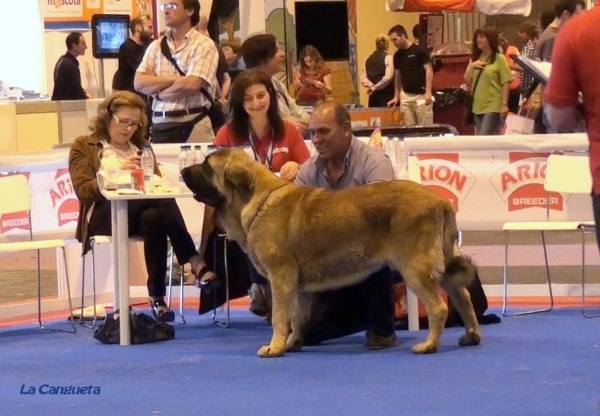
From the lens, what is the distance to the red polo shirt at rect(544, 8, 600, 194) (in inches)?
136

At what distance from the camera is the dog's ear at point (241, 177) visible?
5.73m

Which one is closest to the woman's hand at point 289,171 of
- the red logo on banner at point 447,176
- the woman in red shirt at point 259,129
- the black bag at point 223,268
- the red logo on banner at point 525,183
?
the woman in red shirt at point 259,129

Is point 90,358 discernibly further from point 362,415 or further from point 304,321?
point 362,415

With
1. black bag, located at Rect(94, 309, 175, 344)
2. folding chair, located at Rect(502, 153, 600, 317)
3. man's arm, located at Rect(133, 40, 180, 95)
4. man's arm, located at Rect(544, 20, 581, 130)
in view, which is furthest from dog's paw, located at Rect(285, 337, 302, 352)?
man's arm, located at Rect(133, 40, 180, 95)

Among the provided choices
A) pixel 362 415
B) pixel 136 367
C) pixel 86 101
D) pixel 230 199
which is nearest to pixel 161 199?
pixel 230 199

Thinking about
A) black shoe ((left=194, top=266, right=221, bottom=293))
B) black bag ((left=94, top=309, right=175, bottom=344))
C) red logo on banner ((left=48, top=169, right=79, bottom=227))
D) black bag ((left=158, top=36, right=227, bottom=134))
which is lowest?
A: black bag ((left=94, top=309, right=175, bottom=344))

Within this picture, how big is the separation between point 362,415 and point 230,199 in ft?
5.60

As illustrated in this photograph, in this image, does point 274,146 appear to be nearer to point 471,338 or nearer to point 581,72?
point 471,338

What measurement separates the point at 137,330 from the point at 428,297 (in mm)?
1610

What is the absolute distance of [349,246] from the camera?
18.4 ft

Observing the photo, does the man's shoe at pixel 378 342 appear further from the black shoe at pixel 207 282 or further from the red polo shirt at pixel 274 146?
the red polo shirt at pixel 274 146

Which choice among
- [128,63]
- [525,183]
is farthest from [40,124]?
[525,183]

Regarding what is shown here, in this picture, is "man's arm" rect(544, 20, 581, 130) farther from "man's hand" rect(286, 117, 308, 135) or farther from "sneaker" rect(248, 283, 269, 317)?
"man's hand" rect(286, 117, 308, 135)

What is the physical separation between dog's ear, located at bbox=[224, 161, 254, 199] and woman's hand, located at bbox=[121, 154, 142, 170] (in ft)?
2.44
